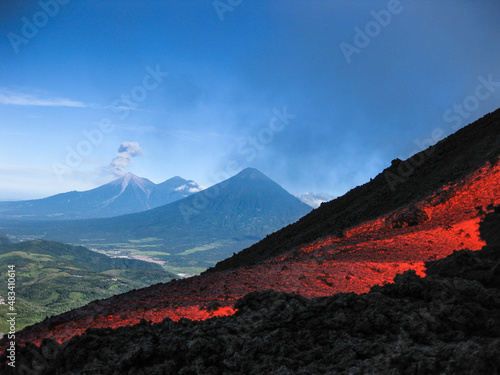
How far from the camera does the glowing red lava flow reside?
6.64m

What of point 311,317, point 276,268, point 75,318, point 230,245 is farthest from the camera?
point 230,245

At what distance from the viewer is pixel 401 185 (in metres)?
19.2

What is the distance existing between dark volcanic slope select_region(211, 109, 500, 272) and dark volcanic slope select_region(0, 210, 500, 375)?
32.1ft

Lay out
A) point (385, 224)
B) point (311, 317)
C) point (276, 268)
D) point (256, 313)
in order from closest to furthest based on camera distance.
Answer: point (311, 317) < point (256, 313) < point (276, 268) < point (385, 224)

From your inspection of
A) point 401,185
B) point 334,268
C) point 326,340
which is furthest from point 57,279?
point 326,340

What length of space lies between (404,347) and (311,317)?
1428mm

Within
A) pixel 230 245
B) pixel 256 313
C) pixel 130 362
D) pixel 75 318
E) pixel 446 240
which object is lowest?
pixel 446 240

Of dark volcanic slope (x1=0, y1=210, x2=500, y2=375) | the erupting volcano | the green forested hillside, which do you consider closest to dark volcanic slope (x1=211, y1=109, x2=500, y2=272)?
the erupting volcano

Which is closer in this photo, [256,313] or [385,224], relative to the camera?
[256,313]

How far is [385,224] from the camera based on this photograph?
13.2m

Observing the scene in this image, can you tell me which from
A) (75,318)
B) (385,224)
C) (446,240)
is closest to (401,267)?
(446,240)

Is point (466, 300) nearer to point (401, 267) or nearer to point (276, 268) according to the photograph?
point (401, 267)

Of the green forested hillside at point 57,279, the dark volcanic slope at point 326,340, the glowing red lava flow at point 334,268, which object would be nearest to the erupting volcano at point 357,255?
the glowing red lava flow at point 334,268

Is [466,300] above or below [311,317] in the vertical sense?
below
